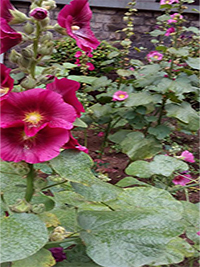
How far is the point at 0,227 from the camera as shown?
58cm

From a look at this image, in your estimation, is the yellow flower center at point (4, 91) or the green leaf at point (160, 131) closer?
the yellow flower center at point (4, 91)

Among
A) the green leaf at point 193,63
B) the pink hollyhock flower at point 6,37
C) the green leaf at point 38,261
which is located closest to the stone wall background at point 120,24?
the green leaf at point 193,63

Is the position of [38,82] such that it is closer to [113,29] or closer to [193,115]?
[193,115]

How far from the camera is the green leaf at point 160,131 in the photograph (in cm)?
227

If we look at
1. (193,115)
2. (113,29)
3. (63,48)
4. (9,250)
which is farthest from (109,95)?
(113,29)

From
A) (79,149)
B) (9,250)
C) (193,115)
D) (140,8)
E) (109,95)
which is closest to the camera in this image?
(9,250)

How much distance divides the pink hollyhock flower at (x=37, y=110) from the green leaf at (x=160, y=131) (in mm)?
1710

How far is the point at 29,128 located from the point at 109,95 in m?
2.05

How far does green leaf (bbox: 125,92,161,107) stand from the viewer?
7.25 feet

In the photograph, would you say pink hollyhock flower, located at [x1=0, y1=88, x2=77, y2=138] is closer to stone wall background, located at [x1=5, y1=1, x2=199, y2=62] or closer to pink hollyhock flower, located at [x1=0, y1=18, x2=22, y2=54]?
pink hollyhock flower, located at [x1=0, y1=18, x2=22, y2=54]

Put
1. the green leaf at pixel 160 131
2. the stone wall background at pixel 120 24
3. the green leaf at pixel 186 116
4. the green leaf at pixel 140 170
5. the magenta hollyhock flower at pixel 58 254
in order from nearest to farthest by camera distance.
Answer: the magenta hollyhock flower at pixel 58 254, the green leaf at pixel 140 170, the green leaf at pixel 186 116, the green leaf at pixel 160 131, the stone wall background at pixel 120 24

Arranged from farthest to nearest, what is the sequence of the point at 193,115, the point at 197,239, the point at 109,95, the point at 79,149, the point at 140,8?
the point at 140,8 → the point at 109,95 → the point at 193,115 → the point at 197,239 → the point at 79,149

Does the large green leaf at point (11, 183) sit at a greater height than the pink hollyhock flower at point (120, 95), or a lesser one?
greater

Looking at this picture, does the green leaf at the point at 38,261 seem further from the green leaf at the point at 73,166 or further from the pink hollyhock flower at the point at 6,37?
the pink hollyhock flower at the point at 6,37
